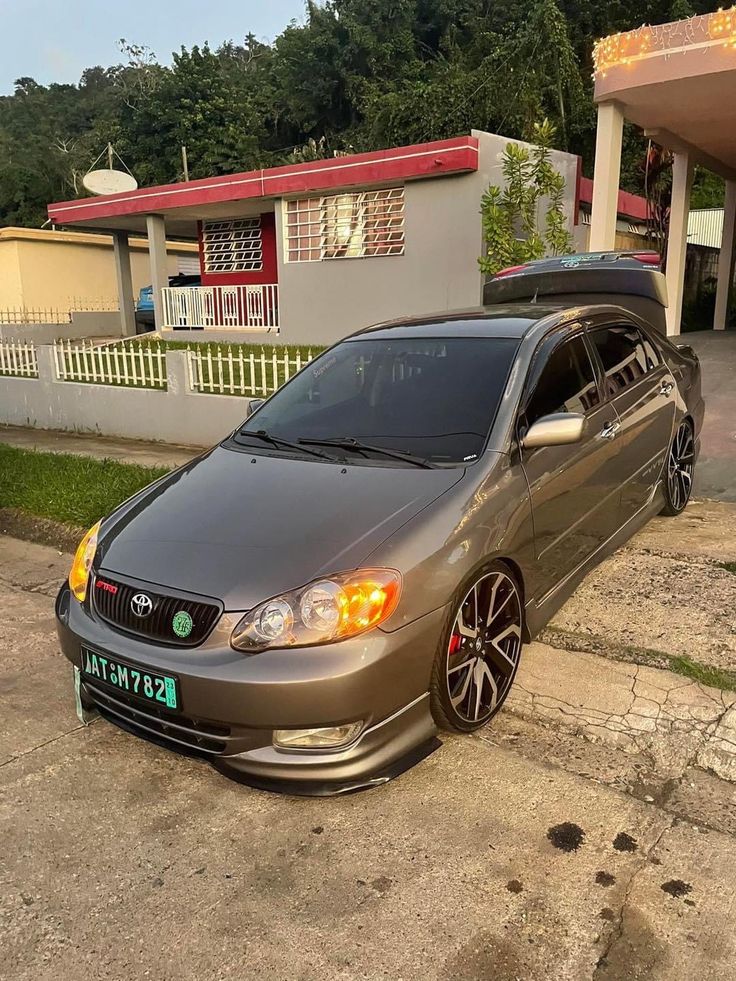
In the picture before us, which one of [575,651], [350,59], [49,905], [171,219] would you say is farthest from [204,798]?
[350,59]

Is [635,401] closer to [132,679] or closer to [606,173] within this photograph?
[132,679]

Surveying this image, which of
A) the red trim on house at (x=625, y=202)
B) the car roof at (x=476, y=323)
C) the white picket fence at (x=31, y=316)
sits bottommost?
the white picket fence at (x=31, y=316)

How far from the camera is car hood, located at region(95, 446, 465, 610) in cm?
273

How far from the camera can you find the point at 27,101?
198 feet

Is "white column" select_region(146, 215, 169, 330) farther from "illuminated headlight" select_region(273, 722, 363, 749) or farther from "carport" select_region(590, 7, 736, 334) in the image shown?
"illuminated headlight" select_region(273, 722, 363, 749)

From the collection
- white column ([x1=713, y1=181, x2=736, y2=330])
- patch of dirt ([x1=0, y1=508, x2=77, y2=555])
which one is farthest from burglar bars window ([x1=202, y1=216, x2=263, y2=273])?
patch of dirt ([x1=0, y1=508, x2=77, y2=555])

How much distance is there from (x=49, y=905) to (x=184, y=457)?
652 centimetres

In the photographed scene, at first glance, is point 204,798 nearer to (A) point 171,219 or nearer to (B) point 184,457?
(B) point 184,457

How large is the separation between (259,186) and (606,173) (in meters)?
7.28

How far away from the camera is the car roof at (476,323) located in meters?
3.96

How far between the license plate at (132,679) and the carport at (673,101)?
30.3 ft

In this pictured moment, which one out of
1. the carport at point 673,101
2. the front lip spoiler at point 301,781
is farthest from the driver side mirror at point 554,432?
the carport at point 673,101

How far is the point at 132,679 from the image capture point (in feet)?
8.98

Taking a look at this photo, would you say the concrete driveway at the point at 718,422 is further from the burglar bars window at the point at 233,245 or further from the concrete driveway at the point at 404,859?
the burglar bars window at the point at 233,245
